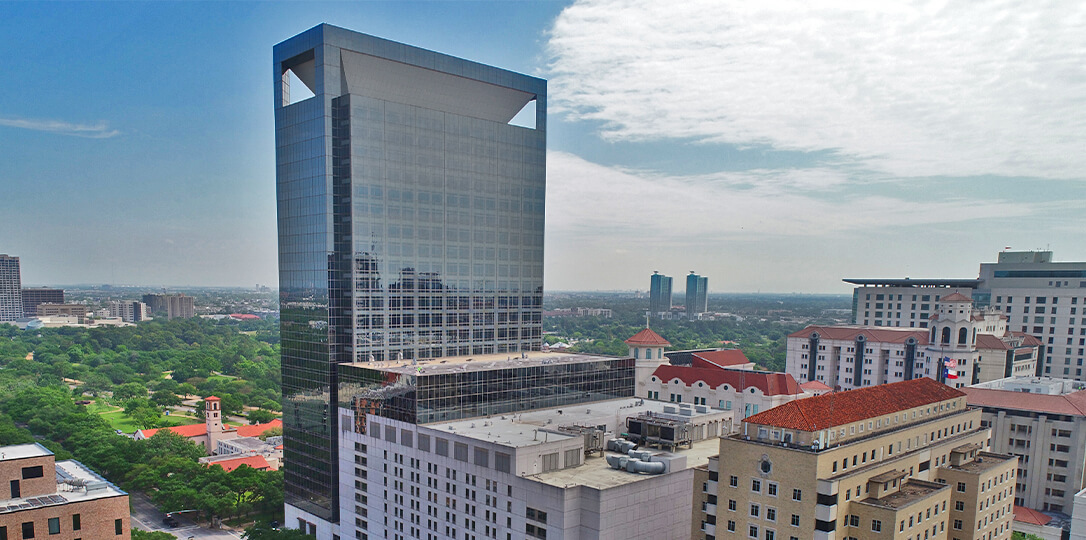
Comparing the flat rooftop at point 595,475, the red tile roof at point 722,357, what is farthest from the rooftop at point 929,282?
the flat rooftop at point 595,475

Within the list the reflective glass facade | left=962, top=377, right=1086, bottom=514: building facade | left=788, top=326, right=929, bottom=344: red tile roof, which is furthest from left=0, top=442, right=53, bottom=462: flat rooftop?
left=788, top=326, right=929, bottom=344: red tile roof

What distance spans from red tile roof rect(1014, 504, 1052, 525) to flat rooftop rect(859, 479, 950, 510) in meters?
47.0

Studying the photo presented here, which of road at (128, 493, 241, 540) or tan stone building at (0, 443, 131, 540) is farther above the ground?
tan stone building at (0, 443, 131, 540)

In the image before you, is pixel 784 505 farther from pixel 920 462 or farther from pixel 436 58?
pixel 436 58

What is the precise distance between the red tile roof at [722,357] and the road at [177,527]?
299 ft

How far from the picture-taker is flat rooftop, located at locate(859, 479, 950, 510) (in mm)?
47969

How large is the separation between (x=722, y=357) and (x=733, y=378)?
2337cm

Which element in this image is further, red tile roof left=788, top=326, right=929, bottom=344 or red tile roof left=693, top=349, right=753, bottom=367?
red tile roof left=693, top=349, right=753, bottom=367

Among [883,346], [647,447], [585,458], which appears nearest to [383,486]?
[585,458]

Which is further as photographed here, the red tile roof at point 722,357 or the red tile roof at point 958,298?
the red tile roof at point 722,357

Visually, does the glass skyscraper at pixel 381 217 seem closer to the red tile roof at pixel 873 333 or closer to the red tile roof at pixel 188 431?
the red tile roof at pixel 188 431

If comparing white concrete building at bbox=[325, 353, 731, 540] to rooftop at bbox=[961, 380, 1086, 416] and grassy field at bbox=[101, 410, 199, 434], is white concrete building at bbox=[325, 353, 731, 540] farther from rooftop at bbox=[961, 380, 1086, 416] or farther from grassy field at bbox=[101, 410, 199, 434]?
grassy field at bbox=[101, 410, 199, 434]

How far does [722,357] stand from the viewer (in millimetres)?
131250

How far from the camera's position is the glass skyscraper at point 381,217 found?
7875 centimetres
